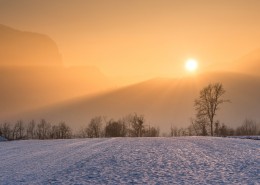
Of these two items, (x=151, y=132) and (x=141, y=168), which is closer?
(x=141, y=168)

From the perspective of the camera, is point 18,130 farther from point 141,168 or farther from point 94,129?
point 141,168

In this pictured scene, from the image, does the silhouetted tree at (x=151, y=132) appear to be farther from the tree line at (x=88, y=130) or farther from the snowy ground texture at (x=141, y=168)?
the snowy ground texture at (x=141, y=168)

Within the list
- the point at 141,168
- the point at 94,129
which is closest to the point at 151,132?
the point at 94,129

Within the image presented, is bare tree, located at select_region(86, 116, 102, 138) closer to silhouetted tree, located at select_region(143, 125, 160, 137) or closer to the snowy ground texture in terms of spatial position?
silhouetted tree, located at select_region(143, 125, 160, 137)

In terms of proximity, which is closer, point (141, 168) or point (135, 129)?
point (141, 168)

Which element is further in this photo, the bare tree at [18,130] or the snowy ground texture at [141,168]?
the bare tree at [18,130]

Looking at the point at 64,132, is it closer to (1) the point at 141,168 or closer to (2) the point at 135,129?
(2) the point at 135,129

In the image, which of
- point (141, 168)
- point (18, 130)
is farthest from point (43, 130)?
point (141, 168)

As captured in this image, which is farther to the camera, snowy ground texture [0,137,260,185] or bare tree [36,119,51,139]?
bare tree [36,119,51,139]

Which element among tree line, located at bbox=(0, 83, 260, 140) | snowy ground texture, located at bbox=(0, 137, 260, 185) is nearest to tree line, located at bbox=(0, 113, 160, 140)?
tree line, located at bbox=(0, 83, 260, 140)

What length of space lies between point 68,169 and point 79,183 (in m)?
4.39

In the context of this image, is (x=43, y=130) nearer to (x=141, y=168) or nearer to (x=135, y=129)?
(x=135, y=129)

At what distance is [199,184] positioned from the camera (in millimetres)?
20438

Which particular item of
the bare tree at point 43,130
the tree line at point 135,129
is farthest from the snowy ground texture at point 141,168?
the bare tree at point 43,130
